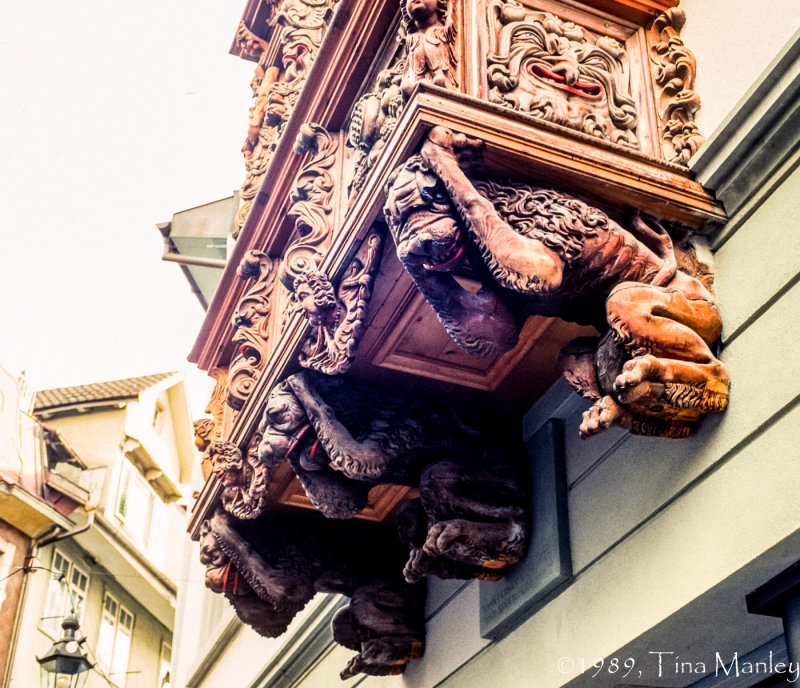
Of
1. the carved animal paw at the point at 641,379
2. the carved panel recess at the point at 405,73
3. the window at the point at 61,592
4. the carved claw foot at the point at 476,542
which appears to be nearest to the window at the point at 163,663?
the window at the point at 61,592

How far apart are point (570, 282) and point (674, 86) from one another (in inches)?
51.3

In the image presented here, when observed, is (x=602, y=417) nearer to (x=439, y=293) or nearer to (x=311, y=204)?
(x=439, y=293)

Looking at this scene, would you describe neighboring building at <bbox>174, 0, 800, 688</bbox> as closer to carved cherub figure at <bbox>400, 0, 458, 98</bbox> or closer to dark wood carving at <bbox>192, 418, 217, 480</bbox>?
carved cherub figure at <bbox>400, 0, 458, 98</bbox>

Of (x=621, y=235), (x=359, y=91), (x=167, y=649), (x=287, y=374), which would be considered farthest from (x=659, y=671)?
(x=167, y=649)

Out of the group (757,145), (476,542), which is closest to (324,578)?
(476,542)

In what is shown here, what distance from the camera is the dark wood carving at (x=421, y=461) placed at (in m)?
5.25

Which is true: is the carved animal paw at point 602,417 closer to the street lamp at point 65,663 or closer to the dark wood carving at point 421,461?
the dark wood carving at point 421,461

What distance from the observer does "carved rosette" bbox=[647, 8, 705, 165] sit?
463 centimetres

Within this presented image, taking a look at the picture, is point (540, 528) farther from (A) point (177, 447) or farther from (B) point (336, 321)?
(A) point (177, 447)

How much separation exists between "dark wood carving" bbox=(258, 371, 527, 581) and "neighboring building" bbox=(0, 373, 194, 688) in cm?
1723

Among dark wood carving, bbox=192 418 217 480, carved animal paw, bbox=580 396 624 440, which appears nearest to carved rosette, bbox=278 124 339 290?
dark wood carving, bbox=192 418 217 480

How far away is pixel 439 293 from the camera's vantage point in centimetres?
420

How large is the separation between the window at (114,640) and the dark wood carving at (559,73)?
2125cm

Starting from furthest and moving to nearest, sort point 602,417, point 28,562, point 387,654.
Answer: point 28,562 → point 387,654 → point 602,417
